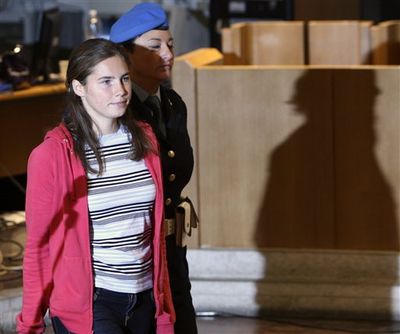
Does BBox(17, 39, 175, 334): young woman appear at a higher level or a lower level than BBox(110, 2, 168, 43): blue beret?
lower

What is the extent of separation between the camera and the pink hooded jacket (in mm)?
3357

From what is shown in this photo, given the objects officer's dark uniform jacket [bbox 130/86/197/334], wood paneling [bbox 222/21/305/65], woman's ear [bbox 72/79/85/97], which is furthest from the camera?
wood paneling [bbox 222/21/305/65]

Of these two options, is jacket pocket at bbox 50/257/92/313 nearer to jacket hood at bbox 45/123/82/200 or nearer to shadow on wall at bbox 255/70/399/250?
jacket hood at bbox 45/123/82/200

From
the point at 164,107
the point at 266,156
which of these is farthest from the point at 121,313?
the point at 266,156

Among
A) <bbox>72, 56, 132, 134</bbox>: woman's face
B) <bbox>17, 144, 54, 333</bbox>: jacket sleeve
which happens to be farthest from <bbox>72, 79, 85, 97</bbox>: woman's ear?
<bbox>17, 144, 54, 333</bbox>: jacket sleeve

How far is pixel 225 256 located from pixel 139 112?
2.52m

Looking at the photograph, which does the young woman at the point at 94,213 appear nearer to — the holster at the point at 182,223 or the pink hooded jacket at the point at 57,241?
the pink hooded jacket at the point at 57,241

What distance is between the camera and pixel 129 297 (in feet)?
11.2

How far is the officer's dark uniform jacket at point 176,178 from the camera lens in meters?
3.89

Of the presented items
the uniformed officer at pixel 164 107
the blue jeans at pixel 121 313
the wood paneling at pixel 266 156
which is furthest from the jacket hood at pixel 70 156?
the wood paneling at pixel 266 156

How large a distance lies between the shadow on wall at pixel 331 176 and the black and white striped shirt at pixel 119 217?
2.67 meters

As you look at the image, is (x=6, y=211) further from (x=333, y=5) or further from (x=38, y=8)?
(x=333, y=5)

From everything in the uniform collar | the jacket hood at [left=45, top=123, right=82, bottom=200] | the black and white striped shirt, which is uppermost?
the uniform collar

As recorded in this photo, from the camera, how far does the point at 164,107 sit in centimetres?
394
